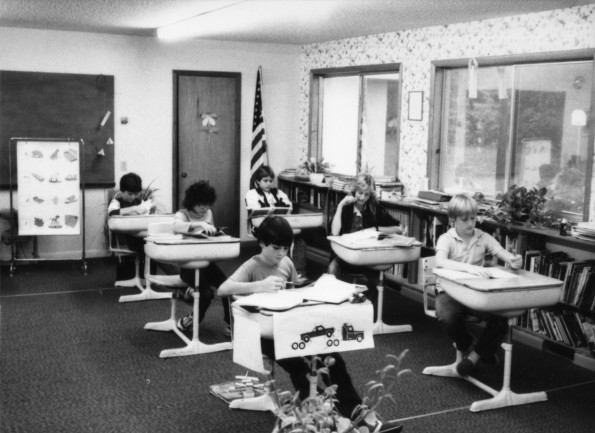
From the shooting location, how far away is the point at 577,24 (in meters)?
5.36

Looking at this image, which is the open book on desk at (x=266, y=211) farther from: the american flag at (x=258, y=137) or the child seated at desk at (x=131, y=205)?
the american flag at (x=258, y=137)

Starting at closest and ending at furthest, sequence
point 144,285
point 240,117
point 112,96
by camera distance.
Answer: point 144,285 < point 112,96 < point 240,117

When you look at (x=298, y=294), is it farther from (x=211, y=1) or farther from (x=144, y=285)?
(x=144, y=285)

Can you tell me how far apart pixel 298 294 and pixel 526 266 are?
8.59ft

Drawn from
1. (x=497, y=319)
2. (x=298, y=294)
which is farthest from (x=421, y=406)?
(x=298, y=294)

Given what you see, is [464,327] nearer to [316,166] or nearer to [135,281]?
[135,281]

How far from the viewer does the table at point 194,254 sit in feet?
16.4

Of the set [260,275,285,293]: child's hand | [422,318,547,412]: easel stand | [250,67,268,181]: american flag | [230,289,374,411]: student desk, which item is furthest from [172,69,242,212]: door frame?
[230,289,374,411]: student desk

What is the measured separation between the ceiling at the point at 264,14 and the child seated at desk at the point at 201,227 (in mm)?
1443

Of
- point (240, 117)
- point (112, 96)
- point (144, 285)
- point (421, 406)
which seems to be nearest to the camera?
point (421, 406)

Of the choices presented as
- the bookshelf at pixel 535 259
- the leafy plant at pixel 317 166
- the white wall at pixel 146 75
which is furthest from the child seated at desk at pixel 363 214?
→ the white wall at pixel 146 75

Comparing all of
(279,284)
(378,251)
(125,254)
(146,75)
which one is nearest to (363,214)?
(378,251)

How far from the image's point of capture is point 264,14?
6.39m

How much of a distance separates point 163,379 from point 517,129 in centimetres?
350
